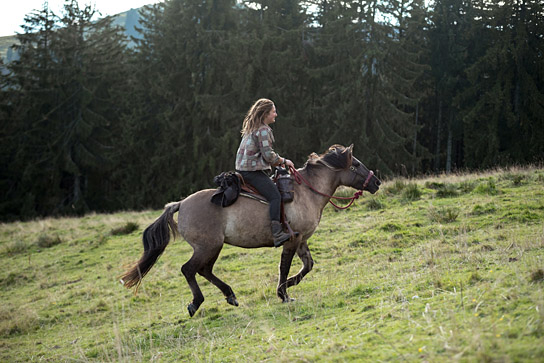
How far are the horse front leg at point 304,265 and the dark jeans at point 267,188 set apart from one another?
3.19ft

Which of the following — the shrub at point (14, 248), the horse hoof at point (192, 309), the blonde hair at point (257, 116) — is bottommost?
the shrub at point (14, 248)

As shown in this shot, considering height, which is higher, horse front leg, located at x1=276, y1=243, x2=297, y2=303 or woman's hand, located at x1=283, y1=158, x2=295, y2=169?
woman's hand, located at x1=283, y1=158, x2=295, y2=169

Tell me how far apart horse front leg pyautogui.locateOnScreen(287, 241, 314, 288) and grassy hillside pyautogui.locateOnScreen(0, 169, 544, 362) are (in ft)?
0.99

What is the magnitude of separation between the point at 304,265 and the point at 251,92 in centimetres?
2863

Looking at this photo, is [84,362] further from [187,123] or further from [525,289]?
[187,123]

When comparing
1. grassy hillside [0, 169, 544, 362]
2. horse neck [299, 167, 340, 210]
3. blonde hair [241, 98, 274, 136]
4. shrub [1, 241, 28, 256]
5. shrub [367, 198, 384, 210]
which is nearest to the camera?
grassy hillside [0, 169, 544, 362]

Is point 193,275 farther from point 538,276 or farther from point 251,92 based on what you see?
point 251,92

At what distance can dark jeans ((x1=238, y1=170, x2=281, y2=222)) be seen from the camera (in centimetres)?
750

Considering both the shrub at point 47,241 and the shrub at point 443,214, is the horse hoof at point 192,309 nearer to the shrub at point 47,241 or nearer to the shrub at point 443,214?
the shrub at point 443,214

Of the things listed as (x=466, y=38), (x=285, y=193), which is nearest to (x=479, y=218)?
(x=285, y=193)

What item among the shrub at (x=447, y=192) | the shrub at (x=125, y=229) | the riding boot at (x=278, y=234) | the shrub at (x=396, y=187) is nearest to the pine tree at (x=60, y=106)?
the shrub at (x=125, y=229)

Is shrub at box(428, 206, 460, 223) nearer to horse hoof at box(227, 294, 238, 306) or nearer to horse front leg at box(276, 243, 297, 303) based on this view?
horse front leg at box(276, 243, 297, 303)

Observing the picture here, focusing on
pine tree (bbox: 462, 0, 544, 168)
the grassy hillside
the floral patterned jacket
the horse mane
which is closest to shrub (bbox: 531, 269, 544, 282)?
the grassy hillside

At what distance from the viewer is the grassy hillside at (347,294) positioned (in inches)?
175
